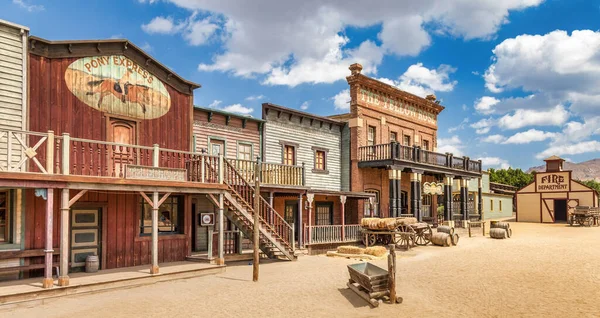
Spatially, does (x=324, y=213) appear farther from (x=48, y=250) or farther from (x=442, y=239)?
(x=48, y=250)

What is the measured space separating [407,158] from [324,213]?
6.43m

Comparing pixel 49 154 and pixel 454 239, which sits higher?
pixel 49 154

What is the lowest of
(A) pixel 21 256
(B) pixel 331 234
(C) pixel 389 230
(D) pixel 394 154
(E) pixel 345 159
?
(B) pixel 331 234

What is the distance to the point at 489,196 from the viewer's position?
152ft

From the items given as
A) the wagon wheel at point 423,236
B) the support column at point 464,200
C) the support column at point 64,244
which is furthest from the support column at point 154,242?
the support column at point 464,200

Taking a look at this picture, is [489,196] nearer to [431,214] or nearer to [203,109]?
[431,214]

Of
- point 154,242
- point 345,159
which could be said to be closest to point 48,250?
point 154,242

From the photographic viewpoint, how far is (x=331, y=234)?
21.7m

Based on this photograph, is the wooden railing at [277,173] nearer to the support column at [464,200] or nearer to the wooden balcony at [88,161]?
the wooden balcony at [88,161]

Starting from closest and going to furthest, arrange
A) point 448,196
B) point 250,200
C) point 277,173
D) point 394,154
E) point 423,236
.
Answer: point 250,200 → point 277,173 → point 423,236 → point 394,154 → point 448,196

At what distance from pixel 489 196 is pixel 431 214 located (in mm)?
16478

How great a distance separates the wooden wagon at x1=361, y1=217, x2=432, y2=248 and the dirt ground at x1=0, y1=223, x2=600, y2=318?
3.17m

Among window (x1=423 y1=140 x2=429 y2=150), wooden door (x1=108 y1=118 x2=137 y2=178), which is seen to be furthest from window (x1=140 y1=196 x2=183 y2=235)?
window (x1=423 y1=140 x2=429 y2=150)

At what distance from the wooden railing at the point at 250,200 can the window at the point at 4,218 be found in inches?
257
